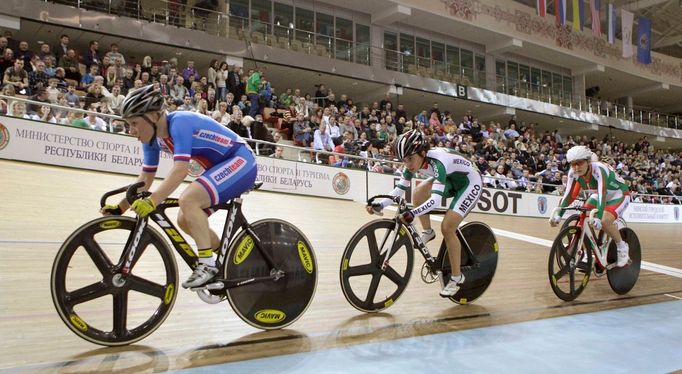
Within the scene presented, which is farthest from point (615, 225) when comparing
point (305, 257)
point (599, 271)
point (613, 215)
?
point (305, 257)

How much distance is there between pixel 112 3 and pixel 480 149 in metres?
10.7

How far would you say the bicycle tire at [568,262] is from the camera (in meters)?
4.29

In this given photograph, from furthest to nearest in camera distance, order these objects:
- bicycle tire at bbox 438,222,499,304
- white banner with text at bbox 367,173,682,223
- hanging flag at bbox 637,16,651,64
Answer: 1. hanging flag at bbox 637,16,651,64
2. white banner with text at bbox 367,173,682,223
3. bicycle tire at bbox 438,222,499,304

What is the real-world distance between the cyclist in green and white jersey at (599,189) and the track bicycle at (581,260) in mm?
104

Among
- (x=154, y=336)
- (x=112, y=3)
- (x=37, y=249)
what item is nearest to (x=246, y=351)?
(x=154, y=336)

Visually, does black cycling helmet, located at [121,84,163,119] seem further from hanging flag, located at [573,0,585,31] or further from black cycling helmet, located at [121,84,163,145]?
hanging flag, located at [573,0,585,31]

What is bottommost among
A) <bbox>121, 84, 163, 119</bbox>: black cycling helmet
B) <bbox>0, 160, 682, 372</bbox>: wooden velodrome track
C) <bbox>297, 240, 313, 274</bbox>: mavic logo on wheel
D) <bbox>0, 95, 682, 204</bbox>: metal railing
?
<bbox>0, 160, 682, 372</bbox>: wooden velodrome track

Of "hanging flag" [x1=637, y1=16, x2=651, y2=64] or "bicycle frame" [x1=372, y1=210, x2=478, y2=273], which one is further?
"hanging flag" [x1=637, y1=16, x2=651, y2=64]

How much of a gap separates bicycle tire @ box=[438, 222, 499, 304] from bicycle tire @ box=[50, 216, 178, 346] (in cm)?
212

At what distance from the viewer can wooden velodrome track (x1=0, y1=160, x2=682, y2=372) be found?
2.43 metres

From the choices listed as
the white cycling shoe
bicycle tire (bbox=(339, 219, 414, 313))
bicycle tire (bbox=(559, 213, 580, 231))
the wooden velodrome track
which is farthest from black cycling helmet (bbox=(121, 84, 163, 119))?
the white cycling shoe

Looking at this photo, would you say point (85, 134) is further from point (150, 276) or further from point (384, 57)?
point (384, 57)

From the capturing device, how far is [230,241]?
284 cm

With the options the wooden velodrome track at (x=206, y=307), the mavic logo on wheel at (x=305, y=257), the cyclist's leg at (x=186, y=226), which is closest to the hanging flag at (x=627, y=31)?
the wooden velodrome track at (x=206, y=307)
